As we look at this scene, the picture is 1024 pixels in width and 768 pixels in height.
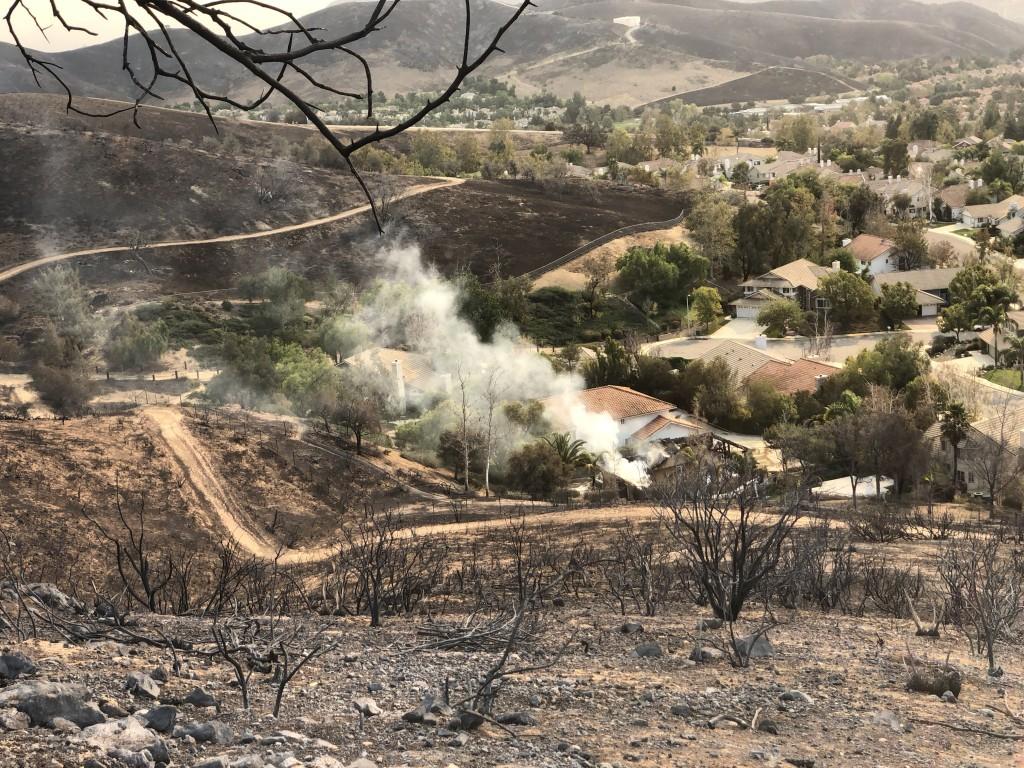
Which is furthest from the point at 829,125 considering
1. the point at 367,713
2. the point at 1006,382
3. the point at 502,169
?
the point at 367,713

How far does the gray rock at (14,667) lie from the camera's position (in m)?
5.64

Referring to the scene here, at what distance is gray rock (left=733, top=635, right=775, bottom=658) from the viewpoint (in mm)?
7311

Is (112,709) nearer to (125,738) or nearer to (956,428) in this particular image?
(125,738)

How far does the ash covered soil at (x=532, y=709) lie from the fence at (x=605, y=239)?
146 ft

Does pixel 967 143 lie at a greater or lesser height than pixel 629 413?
greater

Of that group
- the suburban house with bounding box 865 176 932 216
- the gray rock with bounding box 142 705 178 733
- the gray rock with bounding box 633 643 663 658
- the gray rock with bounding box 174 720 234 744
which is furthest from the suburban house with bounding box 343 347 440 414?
the suburban house with bounding box 865 176 932 216

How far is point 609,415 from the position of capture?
31.7 meters

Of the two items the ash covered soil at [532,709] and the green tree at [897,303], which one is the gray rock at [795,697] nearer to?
the ash covered soil at [532,709]

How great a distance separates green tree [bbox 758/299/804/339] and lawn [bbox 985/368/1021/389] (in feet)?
30.7

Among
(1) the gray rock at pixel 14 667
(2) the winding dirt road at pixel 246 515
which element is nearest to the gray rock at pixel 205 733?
(1) the gray rock at pixel 14 667

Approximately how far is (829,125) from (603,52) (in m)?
77.2

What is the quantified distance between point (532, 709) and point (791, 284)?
1830 inches

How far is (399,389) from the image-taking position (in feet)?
112

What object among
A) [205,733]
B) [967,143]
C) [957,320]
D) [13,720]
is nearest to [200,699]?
[205,733]
